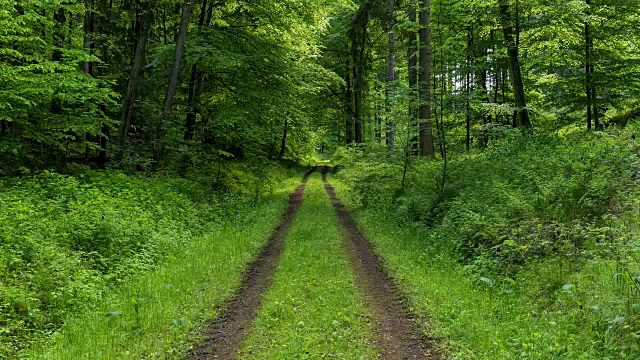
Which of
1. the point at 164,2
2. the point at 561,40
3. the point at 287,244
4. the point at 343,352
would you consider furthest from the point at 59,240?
the point at 561,40

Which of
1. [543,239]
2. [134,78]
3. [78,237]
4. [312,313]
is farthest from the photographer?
[134,78]

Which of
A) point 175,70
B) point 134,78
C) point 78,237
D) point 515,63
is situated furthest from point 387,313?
point 134,78

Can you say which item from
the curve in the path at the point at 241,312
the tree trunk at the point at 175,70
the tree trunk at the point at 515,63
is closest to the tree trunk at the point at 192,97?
the tree trunk at the point at 175,70

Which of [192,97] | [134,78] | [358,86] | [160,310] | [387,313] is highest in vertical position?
[358,86]

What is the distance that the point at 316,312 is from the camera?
6.50m

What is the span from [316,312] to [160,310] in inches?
98.5

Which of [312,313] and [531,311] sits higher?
[531,311]

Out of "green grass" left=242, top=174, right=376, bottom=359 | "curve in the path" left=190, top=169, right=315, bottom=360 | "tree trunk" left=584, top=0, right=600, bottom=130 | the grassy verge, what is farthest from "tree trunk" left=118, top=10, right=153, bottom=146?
"tree trunk" left=584, top=0, right=600, bottom=130

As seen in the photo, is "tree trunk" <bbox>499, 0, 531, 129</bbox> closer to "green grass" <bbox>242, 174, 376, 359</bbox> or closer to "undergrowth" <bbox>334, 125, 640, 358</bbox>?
"undergrowth" <bbox>334, 125, 640, 358</bbox>

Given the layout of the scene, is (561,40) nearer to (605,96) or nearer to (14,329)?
(605,96)

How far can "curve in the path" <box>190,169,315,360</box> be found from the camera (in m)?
5.49

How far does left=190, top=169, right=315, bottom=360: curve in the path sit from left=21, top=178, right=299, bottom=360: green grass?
215mm

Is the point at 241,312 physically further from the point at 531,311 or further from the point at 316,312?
the point at 531,311

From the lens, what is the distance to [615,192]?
25.2 feet
